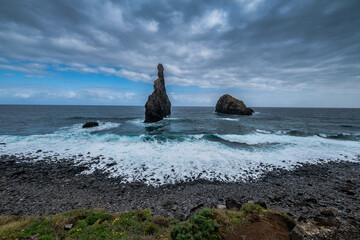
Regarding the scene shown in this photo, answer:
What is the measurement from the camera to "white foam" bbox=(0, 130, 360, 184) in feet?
47.5

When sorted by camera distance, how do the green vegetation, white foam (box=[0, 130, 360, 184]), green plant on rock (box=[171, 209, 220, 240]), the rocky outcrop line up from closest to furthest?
green plant on rock (box=[171, 209, 220, 240]) < the green vegetation < white foam (box=[0, 130, 360, 184]) < the rocky outcrop

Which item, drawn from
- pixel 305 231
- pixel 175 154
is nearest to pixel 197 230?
pixel 305 231

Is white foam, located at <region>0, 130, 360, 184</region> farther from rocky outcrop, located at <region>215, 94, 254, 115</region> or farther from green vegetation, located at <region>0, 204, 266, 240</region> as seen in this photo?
rocky outcrop, located at <region>215, 94, 254, 115</region>

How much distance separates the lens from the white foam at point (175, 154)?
14.5m

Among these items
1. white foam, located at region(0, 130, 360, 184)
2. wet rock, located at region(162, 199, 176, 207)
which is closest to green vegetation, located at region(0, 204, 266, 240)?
wet rock, located at region(162, 199, 176, 207)

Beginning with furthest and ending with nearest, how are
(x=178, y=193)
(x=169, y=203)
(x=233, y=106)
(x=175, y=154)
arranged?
(x=233, y=106), (x=175, y=154), (x=178, y=193), (x=169, y=203)

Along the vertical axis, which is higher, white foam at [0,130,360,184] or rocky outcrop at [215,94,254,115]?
rocky outcrop at [215,94,254,115]

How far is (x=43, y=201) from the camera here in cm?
1000

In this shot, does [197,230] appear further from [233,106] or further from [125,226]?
[233,106]

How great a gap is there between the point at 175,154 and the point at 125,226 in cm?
1273

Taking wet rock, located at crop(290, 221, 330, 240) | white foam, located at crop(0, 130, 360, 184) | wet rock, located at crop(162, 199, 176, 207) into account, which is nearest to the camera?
wet rock, located at crop(290, 221, 330, 240)

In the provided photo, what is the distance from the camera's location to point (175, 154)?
18969 mm

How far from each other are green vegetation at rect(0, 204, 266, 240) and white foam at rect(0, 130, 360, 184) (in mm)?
6061

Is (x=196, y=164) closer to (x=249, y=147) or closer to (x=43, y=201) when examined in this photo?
(x=249, y=147)
